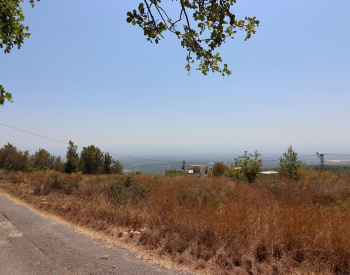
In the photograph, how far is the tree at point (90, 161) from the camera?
123ft

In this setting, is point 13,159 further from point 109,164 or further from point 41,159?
point 109,164

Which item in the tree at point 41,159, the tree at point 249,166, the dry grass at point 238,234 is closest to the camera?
the dry grass at point 238,234

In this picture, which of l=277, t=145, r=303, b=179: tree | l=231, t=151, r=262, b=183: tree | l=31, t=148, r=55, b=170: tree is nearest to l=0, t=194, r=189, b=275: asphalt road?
l=231, t=151, r=262, b=183: tree

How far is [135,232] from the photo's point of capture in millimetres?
4844

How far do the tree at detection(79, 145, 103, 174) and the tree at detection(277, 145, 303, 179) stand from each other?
33544 mm

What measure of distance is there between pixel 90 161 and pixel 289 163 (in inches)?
1345

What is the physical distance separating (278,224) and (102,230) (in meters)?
4.34

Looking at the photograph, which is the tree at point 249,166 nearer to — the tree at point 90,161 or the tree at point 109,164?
the tree at point 90,161

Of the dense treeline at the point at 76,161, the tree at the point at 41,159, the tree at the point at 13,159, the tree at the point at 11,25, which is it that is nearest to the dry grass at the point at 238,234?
the tree at the point at 11,25

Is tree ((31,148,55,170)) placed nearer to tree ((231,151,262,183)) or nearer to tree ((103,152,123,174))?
tree ((103,152,123,174))

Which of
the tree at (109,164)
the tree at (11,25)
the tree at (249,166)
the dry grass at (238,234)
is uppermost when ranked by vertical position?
the tree at (11,25)

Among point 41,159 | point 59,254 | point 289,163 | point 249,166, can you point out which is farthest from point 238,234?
point 41,159

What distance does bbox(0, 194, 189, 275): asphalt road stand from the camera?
328 cm

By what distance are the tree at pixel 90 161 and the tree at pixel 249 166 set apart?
32225 mm
